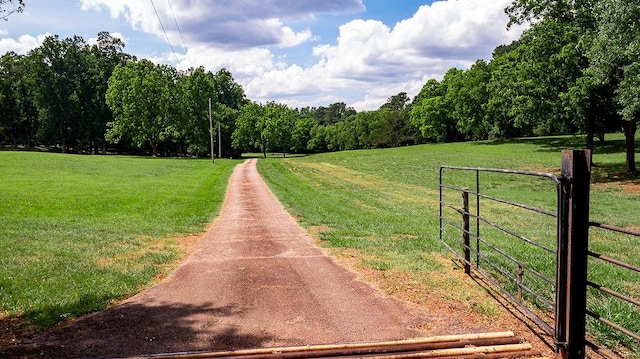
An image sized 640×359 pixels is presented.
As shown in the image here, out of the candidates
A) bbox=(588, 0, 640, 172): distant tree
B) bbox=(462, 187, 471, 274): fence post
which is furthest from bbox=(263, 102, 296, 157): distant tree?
bbox=(462, 187, 471, 274): fence post

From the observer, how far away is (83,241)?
10148 millimetres

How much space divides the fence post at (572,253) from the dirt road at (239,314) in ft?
4.78

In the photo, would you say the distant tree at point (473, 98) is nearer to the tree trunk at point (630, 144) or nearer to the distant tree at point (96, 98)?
the tree trunk at point (630, 144)

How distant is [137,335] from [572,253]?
14.1ft

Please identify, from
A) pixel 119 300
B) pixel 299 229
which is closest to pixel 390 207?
pixel 299 229

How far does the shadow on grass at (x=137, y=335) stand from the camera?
448 cm

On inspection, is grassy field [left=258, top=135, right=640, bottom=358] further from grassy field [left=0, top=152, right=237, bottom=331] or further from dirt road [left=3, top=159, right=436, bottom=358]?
grassy field [left=0, top=152, right=237, bottom=331]

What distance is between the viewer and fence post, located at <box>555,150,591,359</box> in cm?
374

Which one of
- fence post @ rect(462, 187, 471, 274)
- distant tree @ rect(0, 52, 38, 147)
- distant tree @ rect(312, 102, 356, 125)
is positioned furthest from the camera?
distant tree @ rect(312, 102, 356, 125)

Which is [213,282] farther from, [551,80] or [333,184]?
[551,80]

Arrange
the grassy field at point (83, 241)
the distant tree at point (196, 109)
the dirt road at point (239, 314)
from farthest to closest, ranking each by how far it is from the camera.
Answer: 1. the distant tree at point (196, 109)
2. the grassy field at point (83, 241)
3. the dirt road at point (239, 314)

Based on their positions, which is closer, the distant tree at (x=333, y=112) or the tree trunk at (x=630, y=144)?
the tree trunk at (x=630, y=144)

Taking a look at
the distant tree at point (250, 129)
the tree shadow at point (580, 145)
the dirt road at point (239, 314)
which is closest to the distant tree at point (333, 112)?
the distant tree at point (250, 129)

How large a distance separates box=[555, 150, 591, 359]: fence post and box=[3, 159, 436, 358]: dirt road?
146 centimetres
